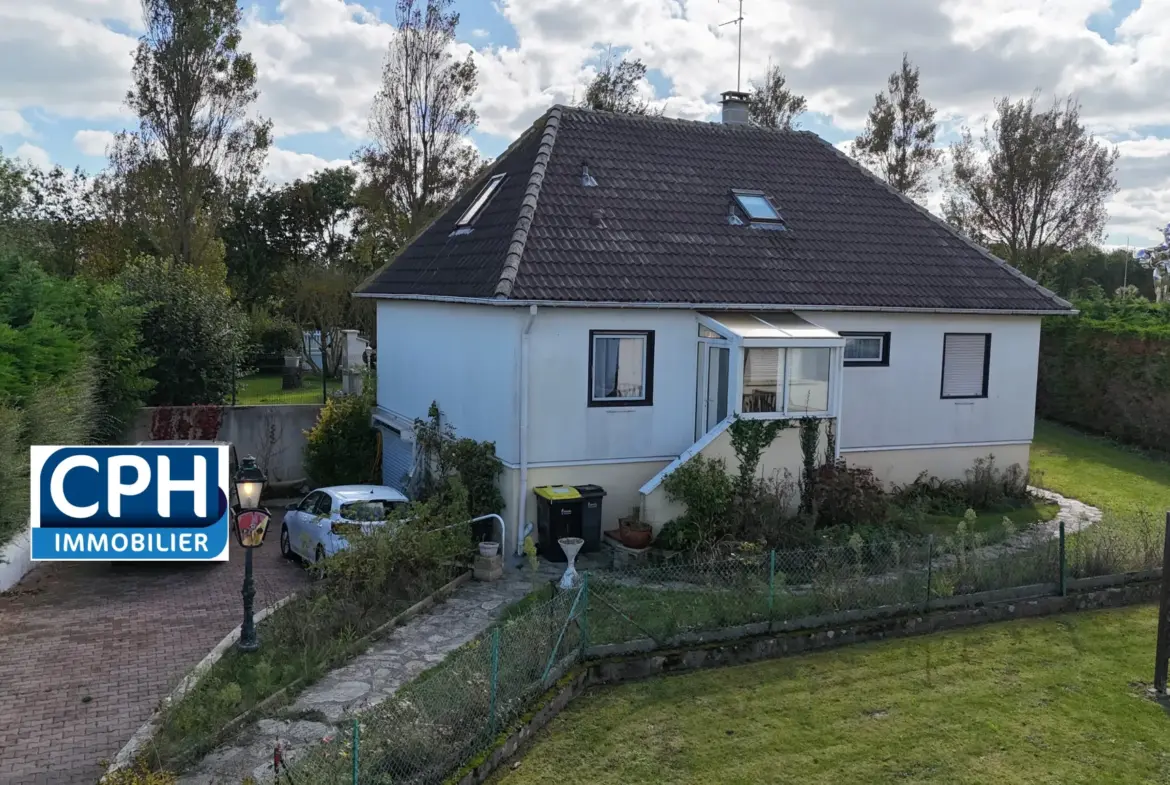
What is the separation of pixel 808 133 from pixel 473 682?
1724 centimetres

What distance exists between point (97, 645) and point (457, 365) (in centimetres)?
742

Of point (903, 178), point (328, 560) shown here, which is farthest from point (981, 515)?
point (903, 178)

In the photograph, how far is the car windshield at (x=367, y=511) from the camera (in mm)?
14500

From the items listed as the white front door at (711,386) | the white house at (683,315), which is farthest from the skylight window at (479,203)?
the white front door at (711,386)

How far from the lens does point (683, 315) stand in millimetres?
15828

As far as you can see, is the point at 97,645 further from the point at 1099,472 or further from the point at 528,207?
the point at 1099,472

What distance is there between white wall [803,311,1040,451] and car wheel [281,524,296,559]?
34.3 ft

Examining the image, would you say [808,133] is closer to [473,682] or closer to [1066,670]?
[1066,670]

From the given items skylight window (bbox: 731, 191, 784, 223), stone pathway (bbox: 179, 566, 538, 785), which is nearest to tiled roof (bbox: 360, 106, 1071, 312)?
skylight window (bbox: 731, 191, 784, 223)

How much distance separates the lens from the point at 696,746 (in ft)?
29.3

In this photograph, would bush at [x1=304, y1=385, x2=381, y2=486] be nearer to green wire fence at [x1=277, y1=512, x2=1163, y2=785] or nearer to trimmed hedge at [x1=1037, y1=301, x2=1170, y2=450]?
green wire fence at [x1=277, y1=512, x2=1163, y2=785]

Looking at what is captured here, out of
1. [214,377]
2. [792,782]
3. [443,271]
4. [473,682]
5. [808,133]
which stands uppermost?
[808,133]

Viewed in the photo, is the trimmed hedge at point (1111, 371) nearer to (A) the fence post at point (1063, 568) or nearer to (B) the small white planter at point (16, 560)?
(A) the fence post at point (1063, 568)

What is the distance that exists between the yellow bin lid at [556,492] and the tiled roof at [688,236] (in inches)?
122
